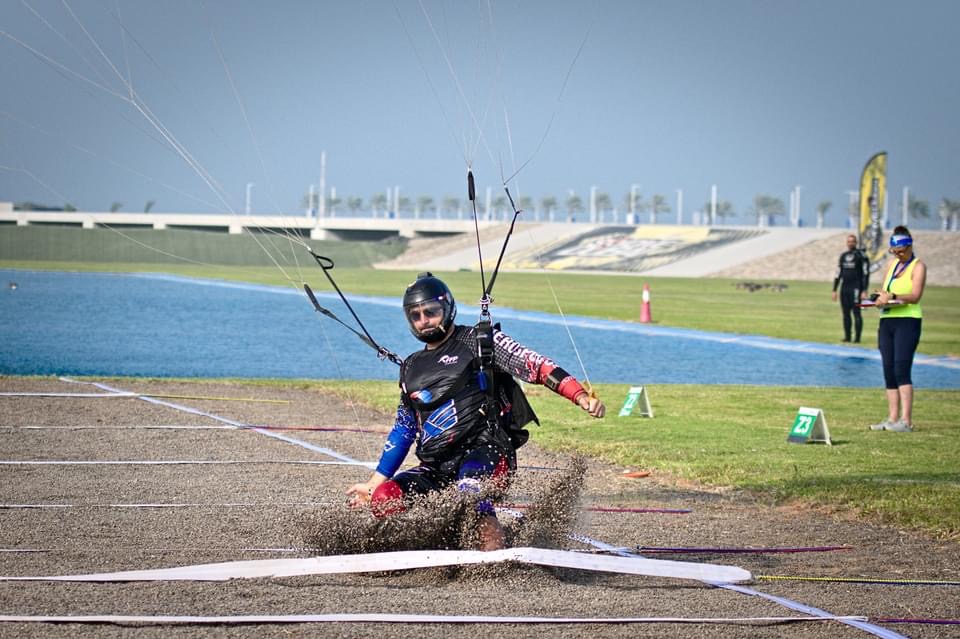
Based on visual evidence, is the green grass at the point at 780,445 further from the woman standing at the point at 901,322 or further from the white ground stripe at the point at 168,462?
the white ground stripe at the point at 168,462

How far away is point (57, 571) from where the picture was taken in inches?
249

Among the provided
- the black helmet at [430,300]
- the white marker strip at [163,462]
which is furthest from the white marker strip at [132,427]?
the black helmet at [430,300]

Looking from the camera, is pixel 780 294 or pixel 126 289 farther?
pixel 780 294

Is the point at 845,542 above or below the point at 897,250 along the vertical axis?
below

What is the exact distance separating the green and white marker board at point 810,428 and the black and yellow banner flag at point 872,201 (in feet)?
72.4

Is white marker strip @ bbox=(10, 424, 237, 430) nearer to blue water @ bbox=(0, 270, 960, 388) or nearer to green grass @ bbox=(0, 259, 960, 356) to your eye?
blue water @ bbox=(0, 270, 960, 388)

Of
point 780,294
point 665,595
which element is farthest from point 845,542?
point 780,294

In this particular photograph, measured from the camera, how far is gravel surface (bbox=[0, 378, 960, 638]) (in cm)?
557

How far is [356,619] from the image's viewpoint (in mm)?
5391

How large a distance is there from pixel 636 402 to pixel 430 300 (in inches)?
325

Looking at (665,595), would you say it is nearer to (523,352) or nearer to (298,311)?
(523,352)

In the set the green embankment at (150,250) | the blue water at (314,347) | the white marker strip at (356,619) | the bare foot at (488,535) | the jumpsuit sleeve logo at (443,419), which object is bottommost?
the blue water at (314,347)

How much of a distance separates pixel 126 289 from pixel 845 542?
42936mm

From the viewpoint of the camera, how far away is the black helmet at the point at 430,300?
6.83 meters
